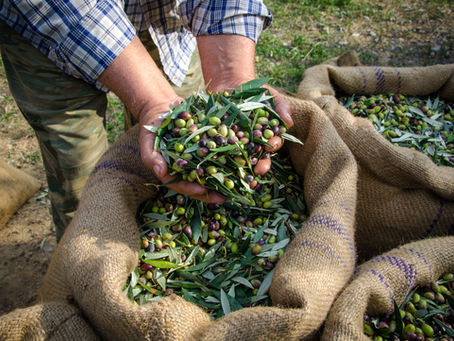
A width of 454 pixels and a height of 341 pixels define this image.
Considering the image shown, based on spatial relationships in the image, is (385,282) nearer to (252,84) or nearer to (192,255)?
(192,255)

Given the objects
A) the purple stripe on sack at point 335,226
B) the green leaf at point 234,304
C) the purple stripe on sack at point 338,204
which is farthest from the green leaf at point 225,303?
the purple stripe on sack at point 338,204

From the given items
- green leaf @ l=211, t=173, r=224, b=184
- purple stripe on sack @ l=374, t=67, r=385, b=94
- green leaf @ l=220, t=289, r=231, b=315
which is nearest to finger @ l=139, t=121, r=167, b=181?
green leaf @ l=211, t=173, r=224, b=184

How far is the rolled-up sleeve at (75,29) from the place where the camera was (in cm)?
174

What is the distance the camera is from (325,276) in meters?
1.55

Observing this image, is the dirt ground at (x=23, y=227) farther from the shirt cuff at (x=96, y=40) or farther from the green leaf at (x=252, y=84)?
the green leaf at (x=252, y=84)

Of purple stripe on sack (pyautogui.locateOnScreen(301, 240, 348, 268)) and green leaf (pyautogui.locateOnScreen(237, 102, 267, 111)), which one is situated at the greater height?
green leaf (pyautogui.locateOnScreen(237, 102, 267, 111))

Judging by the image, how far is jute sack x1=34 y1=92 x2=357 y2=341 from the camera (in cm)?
137

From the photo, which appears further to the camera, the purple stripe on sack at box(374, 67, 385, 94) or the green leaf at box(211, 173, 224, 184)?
the purple stripe on sack at box(374, 67, 385, 94)

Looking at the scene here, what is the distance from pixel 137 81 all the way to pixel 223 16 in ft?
1.93

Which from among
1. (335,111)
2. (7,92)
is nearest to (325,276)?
(335,111)

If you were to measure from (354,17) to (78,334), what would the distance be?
15.8 feet

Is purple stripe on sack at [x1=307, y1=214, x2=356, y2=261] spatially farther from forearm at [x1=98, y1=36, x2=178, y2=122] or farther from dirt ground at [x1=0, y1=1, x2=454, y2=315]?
dirt ground at [x1=0, y1=1, x2=454, y2=315]

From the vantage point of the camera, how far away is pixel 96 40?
5.99ft

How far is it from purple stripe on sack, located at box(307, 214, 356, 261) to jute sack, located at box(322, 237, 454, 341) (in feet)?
0.42
